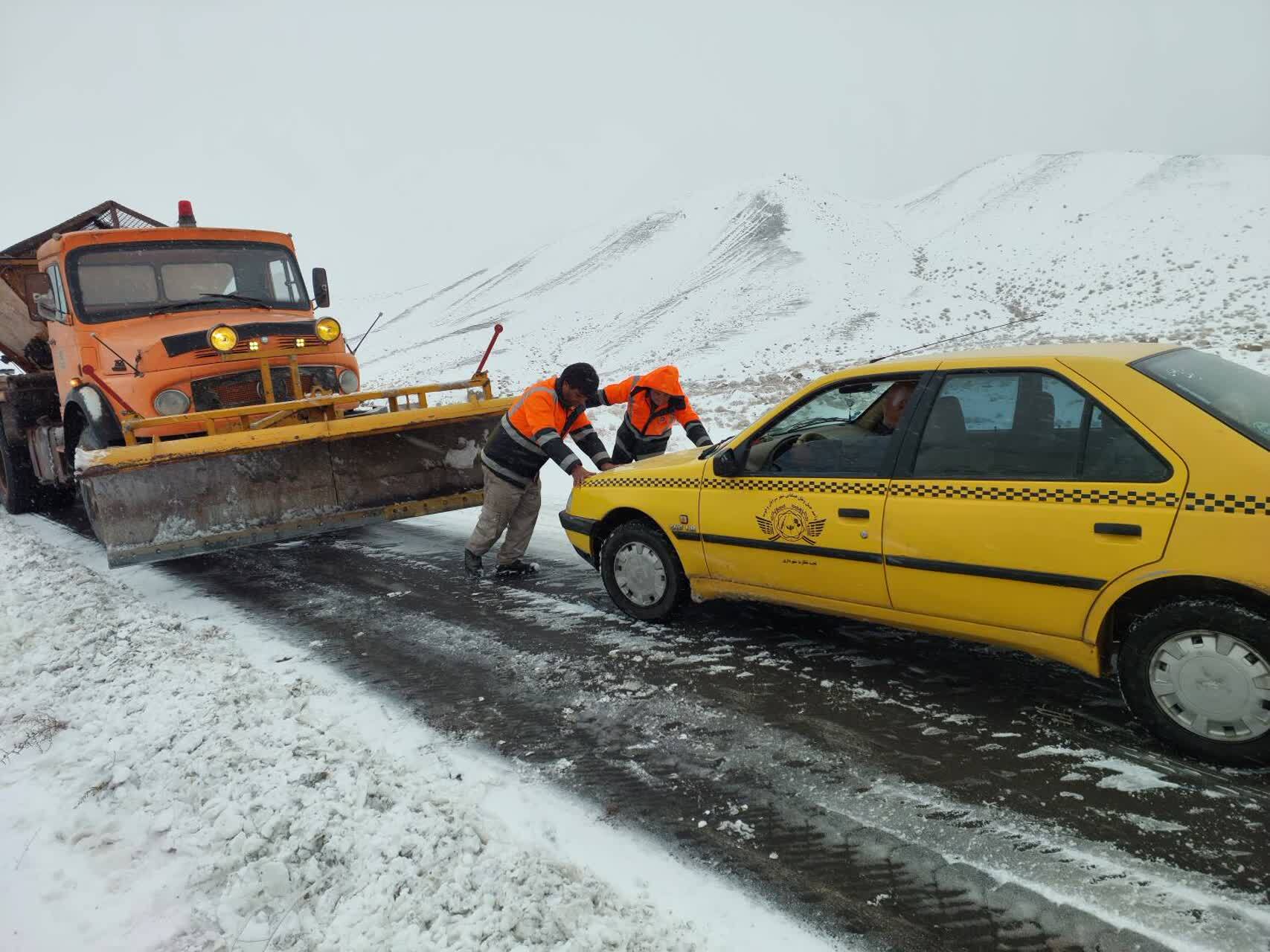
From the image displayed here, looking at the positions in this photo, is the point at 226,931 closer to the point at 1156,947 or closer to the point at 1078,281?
the point at 1156,947

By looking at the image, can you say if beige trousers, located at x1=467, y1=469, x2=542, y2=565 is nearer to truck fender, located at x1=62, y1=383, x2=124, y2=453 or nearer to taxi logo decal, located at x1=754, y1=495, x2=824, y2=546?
taxi logo decal, located at x1=754, y1=495, x2=824, y2=546

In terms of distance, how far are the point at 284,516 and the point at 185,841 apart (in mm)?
3556

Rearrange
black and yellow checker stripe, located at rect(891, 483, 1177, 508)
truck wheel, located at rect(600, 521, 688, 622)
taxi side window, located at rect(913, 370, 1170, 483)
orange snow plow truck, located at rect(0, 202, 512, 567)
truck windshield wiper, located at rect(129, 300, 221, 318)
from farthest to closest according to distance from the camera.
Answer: truck windshield wiper, located at rect(129, 300, 221, 318) < orange snow plow truck, located at rect(0, 202, 512, 567) < truck wheel, located at rect(600, 521, 688, 622) < taxi side window, located at rect(913, 370, 1170, 483) < black and yellow checker stripe, located at rect(891, 483, 1177, 508)

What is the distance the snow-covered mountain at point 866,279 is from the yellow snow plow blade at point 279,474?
1171 centimetres

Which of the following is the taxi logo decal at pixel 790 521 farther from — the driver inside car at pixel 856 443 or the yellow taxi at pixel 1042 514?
the driver inside car at pixel 856 443

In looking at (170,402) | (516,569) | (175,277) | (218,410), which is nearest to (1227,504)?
(516,569)

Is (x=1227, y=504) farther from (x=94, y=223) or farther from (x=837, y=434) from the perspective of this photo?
(x=94, y=223)

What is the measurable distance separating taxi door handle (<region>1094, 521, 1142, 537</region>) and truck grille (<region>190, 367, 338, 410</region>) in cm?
598

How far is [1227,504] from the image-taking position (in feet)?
9.14

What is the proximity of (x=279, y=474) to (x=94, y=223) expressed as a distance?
5198 mm

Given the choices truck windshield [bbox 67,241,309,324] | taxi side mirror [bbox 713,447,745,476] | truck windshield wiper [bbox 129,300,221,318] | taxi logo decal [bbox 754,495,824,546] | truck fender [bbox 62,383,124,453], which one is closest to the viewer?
taxi logo decal [bbox 754,495,824,546]

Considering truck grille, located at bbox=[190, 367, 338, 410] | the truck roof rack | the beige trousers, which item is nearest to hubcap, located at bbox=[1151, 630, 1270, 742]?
the beige trousers

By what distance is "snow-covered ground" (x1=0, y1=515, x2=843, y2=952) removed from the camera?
2463mm

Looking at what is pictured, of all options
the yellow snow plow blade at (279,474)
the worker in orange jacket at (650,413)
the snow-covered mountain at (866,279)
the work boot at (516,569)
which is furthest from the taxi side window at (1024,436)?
the snow-covered mountain at (866,279)
